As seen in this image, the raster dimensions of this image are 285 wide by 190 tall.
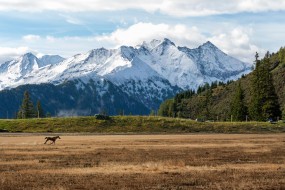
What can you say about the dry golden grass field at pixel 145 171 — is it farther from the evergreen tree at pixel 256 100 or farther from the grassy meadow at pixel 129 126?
the evergreen tree at pixel 256 100

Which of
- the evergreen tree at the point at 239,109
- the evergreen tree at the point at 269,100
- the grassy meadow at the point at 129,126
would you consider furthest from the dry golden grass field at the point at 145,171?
the evergreen tree at the point at 239,109

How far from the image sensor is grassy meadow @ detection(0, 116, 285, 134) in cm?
10544

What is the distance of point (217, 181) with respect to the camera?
1080 inches

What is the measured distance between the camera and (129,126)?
11019 cm

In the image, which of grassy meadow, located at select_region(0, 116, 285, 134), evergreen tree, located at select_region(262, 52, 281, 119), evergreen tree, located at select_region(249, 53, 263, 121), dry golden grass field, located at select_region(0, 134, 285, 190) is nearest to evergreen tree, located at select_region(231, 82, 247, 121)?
evergreen tree, located at select_region(249, 53, 263, 121)

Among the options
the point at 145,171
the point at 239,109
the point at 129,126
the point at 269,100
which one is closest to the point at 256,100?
the point at 269,100

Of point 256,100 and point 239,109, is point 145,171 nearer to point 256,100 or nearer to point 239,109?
point 256,100

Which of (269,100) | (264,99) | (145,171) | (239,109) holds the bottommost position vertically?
(145,171)

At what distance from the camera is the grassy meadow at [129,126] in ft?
346

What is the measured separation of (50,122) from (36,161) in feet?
249

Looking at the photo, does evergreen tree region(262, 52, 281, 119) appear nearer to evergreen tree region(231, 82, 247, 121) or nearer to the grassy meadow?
evergreen tree region(231, 82, 247, 121)

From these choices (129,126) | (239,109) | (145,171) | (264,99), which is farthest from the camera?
(239,109)

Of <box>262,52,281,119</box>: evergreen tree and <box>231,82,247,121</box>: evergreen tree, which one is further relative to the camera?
<box>231,82,247,121</box>: evergreen tree

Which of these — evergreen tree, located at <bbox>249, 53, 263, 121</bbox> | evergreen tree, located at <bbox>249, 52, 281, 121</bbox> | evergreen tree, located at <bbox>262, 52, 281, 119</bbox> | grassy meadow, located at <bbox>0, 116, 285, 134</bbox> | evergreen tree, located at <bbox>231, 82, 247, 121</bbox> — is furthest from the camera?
evergreen tree, located at <bbox>231, 82, 247, 121</bbox>
